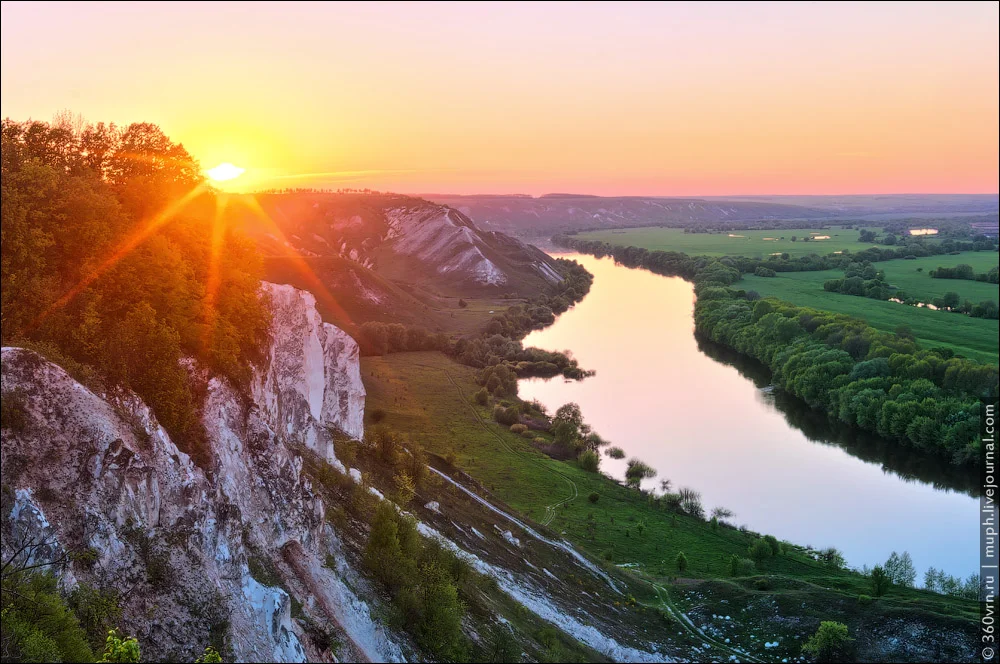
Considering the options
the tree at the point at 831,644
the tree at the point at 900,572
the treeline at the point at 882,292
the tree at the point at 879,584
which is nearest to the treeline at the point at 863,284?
the treeline at the point at 882,292

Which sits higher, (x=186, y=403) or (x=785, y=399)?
(x=186, y=403)

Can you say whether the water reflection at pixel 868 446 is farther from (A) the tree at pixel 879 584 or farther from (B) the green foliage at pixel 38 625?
(B) the green foliage at pixel 38 625

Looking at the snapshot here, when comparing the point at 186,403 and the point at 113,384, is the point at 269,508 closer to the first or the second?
the point at 186,403

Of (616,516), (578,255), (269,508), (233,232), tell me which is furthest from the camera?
(578,255)

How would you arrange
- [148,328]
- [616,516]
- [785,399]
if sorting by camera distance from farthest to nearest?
[785,399] → [616,516] → [148,328]

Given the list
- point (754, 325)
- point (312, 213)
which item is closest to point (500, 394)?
point (754, 325)

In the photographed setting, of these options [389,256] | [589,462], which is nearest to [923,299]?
[589,462]

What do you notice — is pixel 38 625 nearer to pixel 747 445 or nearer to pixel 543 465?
pixel 543 465
